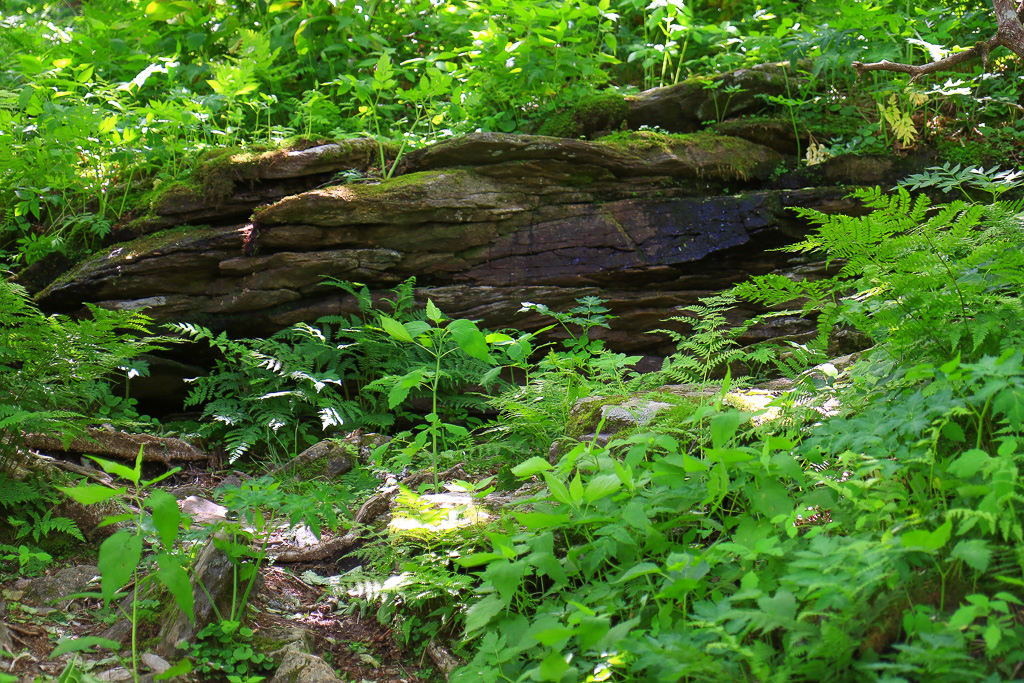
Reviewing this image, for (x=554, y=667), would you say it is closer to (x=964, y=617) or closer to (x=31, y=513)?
(x=964, y=617)

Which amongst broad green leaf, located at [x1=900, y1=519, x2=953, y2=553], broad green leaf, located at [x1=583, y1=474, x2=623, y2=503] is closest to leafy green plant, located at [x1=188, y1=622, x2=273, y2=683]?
broad green leaf, located at [x1=583, y1=474, x2=623, y2=503]

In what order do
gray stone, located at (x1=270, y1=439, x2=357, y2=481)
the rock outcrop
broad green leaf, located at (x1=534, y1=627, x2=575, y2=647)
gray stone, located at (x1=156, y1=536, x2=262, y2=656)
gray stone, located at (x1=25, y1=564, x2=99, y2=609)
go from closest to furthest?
broad green leaf, located at (x1=534, y1=627, x2=575, y2=647) < gray stone, located at (x1=156, y1=536, x2=262, y2=656) < gray stone, located at (x1=25, y1=564, x2=99, y2=609) < gray stone, located at (x1=270, y1=439, x2=357, y2=481) < the rock outcrop

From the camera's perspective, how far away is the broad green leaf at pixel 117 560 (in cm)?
189

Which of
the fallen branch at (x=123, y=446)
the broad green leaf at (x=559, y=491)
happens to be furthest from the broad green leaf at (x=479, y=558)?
the fallen branch at (x=123, y=446)

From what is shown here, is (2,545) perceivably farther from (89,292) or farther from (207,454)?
(89,292)

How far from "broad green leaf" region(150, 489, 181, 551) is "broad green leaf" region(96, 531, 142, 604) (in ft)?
0.25

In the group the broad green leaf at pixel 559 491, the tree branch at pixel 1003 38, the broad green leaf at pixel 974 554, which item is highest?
the tree branch at pixel 1003 38

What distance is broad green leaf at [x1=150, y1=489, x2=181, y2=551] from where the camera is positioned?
1.98 meters

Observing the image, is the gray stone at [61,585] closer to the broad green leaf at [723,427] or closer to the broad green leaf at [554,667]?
the broad green leaf at [554,667]

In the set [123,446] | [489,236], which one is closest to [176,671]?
[123,446]

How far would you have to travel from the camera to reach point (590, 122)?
20.3 feet

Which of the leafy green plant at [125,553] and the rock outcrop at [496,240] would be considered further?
the rock outcrop at [496,240]

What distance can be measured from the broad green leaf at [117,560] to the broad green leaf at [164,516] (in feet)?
0.25

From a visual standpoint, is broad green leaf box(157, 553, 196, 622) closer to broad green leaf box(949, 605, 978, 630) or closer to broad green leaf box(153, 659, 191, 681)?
broad green leaf box(153, 659, 191, 681)
